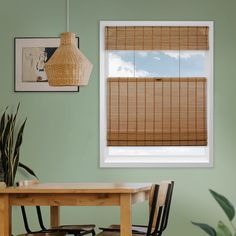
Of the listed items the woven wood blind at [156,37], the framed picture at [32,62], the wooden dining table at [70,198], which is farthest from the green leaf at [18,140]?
the wooden dining table at [70,198]

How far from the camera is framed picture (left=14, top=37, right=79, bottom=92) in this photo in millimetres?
5941

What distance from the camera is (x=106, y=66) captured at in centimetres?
602

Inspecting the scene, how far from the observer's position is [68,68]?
4.40 meters

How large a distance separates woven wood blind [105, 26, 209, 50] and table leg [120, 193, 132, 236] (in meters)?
2.43

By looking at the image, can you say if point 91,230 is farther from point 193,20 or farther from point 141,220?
point 193,20

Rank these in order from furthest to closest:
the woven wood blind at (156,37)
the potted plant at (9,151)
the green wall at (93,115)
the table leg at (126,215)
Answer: the woven wood blind at (156,37) < the green wall at (93,115) < the potted plant at (9,151) < the table leg at (126,215)

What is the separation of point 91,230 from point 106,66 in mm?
1955

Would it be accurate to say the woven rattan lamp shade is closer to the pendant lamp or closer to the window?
the pendant lamp

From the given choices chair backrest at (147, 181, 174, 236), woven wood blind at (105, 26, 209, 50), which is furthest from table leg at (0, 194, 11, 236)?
woven wood blind at (105, 26, 209, 50)

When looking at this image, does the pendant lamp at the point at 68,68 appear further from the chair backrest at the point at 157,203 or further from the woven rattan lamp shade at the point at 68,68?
the chair backrest at the point at 157,203

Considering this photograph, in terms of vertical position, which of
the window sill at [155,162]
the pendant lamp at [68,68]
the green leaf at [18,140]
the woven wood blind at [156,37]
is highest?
the woven wood blind at [156,37]

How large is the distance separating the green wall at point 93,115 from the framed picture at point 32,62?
0.05 meters

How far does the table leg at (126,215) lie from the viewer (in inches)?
151

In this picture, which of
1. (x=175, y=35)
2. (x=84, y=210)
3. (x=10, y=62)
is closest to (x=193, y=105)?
(x=175, y=35)
